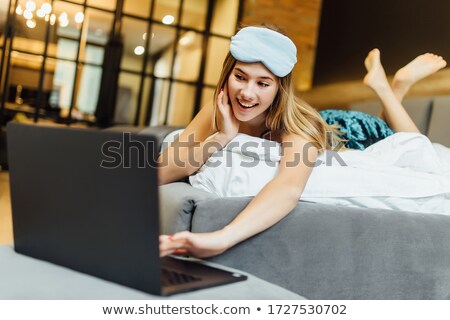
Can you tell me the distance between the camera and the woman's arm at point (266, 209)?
1.06m

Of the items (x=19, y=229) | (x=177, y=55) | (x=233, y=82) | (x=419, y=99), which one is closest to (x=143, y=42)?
(x=177, y=55)

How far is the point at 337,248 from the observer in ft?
4.19

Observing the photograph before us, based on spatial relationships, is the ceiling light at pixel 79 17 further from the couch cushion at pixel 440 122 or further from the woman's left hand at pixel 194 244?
the woman's left hand at pixel 194 244

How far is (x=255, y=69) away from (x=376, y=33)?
318 centimetres

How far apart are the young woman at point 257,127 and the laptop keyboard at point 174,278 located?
0.12m

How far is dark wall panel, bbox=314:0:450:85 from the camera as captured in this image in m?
3.62

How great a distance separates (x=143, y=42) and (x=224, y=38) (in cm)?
96

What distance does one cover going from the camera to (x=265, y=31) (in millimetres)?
1447

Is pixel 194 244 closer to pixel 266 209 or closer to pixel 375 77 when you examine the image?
pixel 266 209
